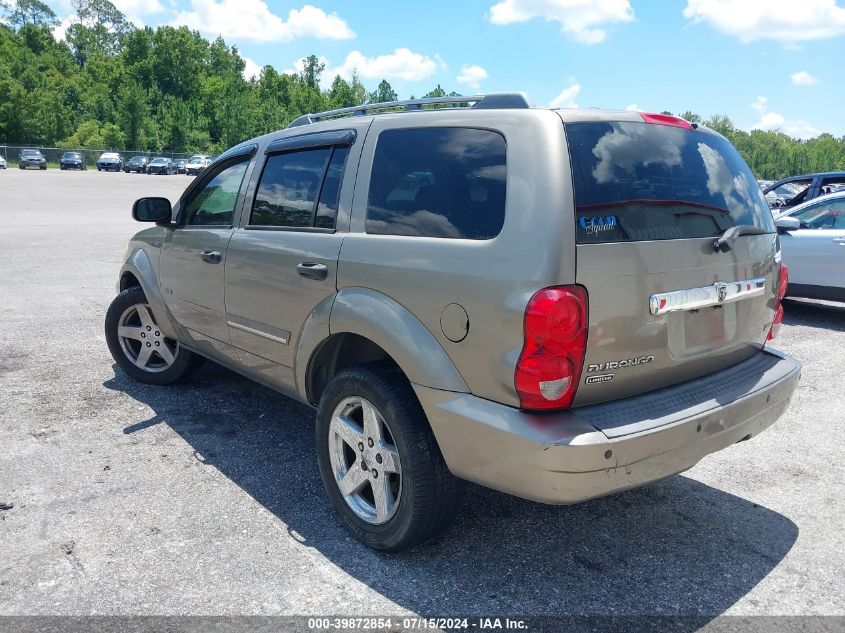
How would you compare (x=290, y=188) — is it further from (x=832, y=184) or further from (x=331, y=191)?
(x=832, y=184)

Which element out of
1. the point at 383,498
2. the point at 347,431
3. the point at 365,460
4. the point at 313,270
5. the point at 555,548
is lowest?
the point at 555,548

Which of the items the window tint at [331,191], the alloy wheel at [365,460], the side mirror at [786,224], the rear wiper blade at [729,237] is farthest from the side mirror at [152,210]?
the side mirror at [786,224]

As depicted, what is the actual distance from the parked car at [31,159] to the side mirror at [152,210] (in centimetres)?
5967

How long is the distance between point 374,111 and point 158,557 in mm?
2547

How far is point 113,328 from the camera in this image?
17.8 feet

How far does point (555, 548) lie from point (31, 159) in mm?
62902

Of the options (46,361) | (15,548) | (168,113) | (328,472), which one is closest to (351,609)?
(328,472)

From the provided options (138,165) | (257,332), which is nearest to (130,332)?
(257,332)

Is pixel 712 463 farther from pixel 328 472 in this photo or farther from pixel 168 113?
pixel 168 113

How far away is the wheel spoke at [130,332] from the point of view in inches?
212

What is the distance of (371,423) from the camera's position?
3127 millimetres

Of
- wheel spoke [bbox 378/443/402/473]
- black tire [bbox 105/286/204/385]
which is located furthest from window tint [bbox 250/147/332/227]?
black tire [bbox 105/286/204/385]

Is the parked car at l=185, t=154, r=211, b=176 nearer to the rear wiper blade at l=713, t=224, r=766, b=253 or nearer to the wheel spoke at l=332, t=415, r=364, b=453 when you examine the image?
the wheel spoke at l=332, t=415, r=364, b=453

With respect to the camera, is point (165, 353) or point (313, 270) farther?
point (165, 353)
